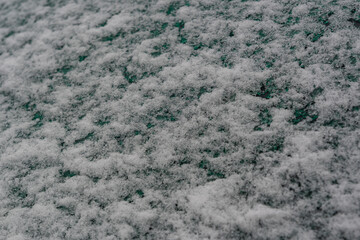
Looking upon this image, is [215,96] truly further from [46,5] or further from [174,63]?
[46,5]

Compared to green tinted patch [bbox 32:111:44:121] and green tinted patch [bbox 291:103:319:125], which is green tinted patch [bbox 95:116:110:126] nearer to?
green tinted patch [bbox 32:111:44:121]

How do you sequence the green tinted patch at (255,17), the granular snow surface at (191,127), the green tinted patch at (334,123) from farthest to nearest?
1. the green tinted patch at (255,17)
2. the green tinted patch at (334,123)
3. the granular snow surface at (191,127)

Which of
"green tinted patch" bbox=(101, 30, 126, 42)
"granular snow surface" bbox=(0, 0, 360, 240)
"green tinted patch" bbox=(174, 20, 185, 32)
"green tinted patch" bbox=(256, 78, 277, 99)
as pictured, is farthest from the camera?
"green tinted patch" bbox=(101, 30, 126, 42)

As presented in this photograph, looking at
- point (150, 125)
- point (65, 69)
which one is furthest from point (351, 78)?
point (65, 69)

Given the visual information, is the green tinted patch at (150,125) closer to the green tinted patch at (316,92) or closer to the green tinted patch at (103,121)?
the green tinted patch at (103,121)

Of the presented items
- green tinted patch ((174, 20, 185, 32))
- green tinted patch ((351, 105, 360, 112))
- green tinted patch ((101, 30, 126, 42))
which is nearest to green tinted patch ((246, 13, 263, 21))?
green tinted patch ((174, 20, 185, 32))

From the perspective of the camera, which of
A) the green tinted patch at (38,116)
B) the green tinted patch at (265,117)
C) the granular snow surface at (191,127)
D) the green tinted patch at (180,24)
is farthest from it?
the green tinted patch at (180,24)

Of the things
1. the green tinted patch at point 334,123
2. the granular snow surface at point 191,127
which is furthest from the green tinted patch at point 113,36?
the green tinted patch at point 334,123

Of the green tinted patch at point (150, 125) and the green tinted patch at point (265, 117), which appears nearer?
the green tinted patch at point (265, 117)
